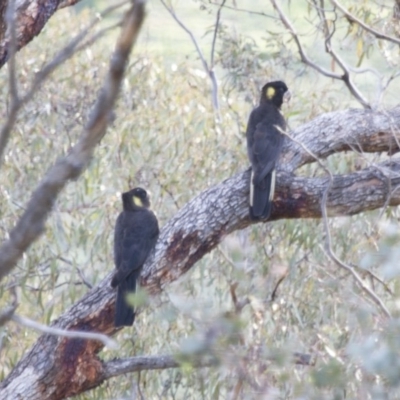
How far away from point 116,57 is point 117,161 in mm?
4387

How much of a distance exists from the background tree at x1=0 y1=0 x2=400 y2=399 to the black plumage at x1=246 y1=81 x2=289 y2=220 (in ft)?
0.22

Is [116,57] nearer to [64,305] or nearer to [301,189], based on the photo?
[301,189]

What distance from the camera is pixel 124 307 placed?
3523mm

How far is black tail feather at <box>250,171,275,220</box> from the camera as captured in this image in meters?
3.57

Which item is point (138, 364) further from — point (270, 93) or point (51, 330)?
point (51, 330)

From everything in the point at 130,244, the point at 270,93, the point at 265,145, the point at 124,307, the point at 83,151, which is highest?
the point at 270,93

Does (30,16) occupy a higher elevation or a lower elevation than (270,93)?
lower

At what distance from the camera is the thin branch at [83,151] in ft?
2.80

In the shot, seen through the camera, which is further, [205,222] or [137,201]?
[137,201]

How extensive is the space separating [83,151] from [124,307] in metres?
2.68

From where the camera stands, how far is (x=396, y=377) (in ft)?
4.72

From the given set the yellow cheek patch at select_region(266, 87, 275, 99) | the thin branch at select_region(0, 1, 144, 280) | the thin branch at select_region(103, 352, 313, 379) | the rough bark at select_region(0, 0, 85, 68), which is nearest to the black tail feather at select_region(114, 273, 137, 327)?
the thin branch at select_region(103, 352, 313, 379)

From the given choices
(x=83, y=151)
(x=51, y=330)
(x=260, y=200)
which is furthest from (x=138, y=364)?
(x=83, y=151)

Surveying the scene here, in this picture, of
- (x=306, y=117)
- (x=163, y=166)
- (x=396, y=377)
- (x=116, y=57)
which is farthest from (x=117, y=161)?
(x=116, y=57)
